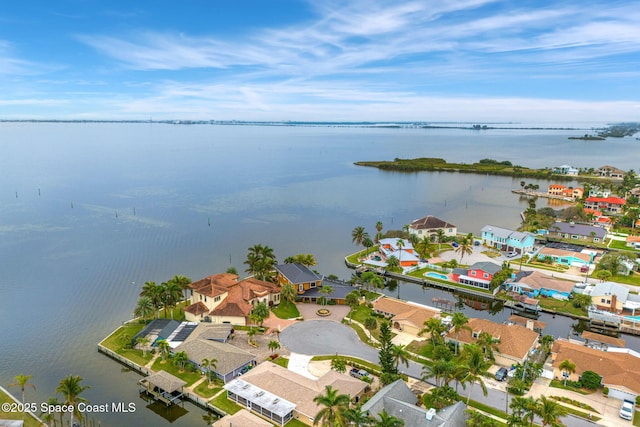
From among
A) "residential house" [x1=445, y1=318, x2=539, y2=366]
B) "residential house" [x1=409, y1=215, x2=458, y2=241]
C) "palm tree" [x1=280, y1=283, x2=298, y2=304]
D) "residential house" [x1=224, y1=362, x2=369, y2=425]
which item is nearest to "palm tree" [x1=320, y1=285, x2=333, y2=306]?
"palm tree" [x1=280, y1=283, x2=298, y2=304]

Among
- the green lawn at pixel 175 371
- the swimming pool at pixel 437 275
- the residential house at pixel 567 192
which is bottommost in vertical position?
the swimming pool at pixel 437 275

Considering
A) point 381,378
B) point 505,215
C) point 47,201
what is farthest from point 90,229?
point 505,215

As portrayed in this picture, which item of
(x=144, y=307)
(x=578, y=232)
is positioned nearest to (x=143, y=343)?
(x=144, y=307)

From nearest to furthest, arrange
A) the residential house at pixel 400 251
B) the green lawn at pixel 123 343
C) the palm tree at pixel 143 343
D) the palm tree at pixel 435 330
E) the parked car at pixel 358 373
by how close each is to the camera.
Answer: the parked car at pixel 358 373
the green lawn at pixel 123 343
the palm tree at pixel 143 343
the palm tree at pixel 435 330
the residential house at pixel 400 251

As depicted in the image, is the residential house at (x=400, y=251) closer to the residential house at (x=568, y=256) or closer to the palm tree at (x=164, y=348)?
the residential house at (x=568, y=256)

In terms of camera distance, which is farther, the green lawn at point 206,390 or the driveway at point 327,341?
the driveway at point 327,341

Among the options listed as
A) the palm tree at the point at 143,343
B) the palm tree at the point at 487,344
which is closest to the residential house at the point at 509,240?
the palm tree at the point at 487,344
